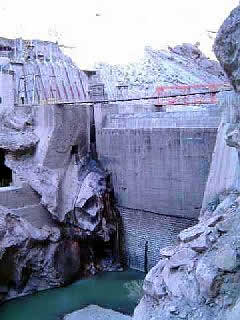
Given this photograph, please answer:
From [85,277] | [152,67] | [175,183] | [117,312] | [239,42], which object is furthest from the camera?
[152,67]

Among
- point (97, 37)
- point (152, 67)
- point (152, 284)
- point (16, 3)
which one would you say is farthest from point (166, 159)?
point (16, 3)

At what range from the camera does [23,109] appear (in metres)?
21.4

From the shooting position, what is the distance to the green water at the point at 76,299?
1730cm

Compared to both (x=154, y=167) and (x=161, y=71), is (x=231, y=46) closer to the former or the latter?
(x=154, y=167)

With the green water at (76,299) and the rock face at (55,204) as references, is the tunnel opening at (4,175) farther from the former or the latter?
the green water at (76,299)

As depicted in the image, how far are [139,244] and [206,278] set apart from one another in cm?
1378

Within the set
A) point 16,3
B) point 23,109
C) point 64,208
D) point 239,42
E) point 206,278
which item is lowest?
point 64,208

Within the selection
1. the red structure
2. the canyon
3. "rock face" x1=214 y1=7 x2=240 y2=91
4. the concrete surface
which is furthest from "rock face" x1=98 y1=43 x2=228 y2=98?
"rock face" x1=214 y1=7 x2=240 y2=91

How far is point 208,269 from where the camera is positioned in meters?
7.55

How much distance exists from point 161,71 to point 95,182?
17.4 meters

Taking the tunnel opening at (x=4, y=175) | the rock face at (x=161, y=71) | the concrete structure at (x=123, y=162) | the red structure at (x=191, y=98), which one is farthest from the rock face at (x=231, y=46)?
the rock face at (x=161, y=71)

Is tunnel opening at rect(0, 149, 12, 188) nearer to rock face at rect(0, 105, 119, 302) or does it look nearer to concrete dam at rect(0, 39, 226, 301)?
concrete dam at rect(0, 39, 226, 301)

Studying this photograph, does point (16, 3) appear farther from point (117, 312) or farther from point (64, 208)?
point (117, 312)

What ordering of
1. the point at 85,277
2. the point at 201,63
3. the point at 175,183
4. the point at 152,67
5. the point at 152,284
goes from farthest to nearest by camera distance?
the point at 201,63
the point at 152,67
the point at 85,277
the point at 175,183
the point at 152,284
